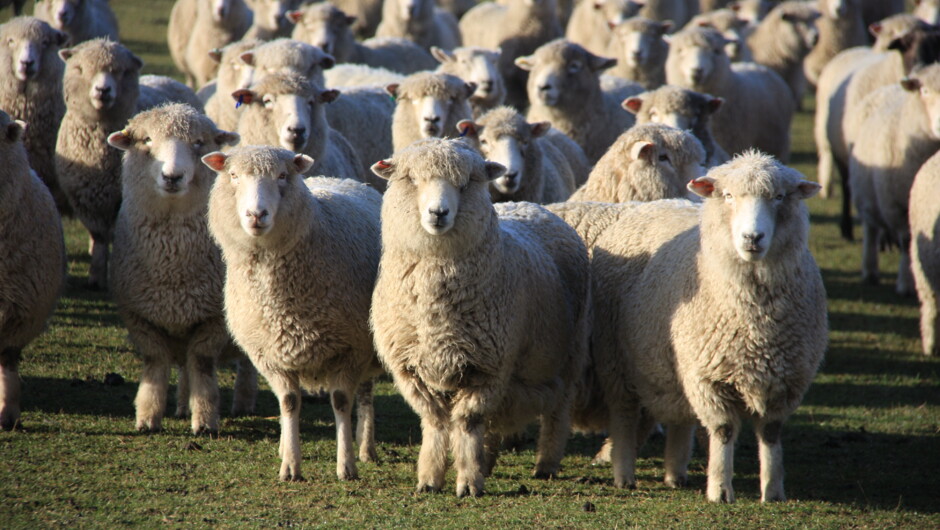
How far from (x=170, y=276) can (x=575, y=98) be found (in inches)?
232

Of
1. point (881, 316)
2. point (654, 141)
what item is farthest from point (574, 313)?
point (881, 316)

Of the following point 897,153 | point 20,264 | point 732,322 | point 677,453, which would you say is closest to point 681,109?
point 897,153

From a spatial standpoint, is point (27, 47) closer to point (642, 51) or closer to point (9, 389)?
point (9, 389)

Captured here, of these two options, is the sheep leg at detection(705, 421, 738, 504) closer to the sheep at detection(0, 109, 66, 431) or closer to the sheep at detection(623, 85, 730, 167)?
the sheep at detection(0, 109, 66, 431)

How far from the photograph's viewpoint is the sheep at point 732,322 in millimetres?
5422

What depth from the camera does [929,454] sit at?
7.28 meters

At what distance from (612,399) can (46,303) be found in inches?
131

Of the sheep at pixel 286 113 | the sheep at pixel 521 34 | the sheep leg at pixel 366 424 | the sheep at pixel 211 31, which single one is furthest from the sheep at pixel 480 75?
the sheep leg at pixel 366 424

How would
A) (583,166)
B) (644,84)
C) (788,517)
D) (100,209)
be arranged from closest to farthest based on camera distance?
(788,517), (100,209), (583,166), (644,84)

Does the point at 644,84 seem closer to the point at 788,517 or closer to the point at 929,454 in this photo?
the point at 929,454

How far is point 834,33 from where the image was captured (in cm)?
1809

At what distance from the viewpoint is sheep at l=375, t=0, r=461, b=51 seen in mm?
17250

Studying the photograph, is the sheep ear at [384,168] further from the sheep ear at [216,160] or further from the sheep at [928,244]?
the sheep at [928,244]

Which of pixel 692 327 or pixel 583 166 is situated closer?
pixel 692 327
